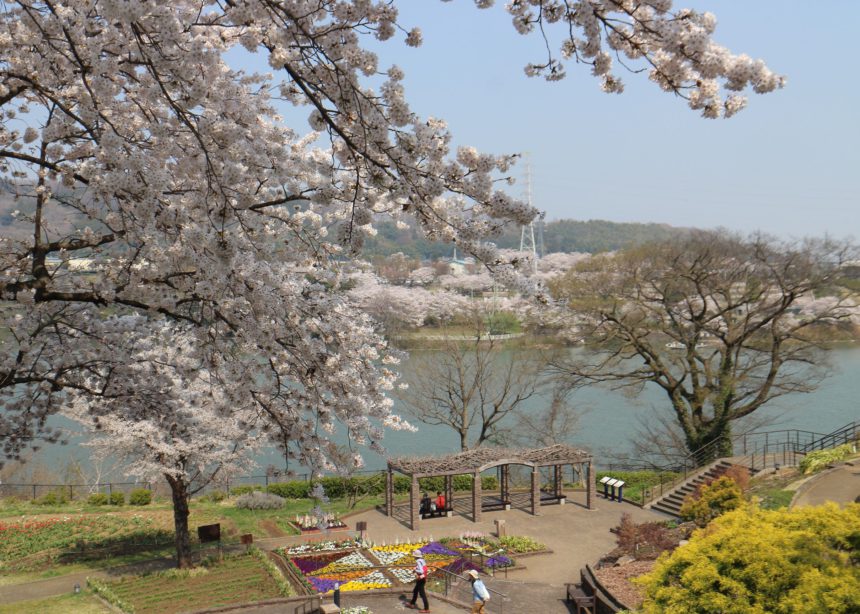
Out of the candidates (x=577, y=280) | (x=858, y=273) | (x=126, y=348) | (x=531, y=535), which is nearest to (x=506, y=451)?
(x=531, y=535)

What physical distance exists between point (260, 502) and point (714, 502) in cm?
1530

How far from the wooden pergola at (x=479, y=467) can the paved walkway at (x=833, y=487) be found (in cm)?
676

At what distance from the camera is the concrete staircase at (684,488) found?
78.0 feet

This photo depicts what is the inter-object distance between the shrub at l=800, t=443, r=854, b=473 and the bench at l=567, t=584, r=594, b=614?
32.0 ft

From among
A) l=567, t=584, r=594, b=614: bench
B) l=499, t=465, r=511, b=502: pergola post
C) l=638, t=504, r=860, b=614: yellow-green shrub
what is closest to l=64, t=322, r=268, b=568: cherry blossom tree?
l=638, t=504, r=860, b=614: yellow-green shrub

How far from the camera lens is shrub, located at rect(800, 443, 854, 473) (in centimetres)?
2184

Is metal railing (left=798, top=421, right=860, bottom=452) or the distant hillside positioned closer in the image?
metal railing (left=798, top=421, right=860, bottom=452)

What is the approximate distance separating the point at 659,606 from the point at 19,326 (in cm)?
731

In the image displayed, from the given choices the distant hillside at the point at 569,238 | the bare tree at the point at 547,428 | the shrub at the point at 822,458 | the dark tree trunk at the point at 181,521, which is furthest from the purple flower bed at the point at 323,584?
the distant hillside at the point at 569,238

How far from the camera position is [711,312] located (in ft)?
95.8

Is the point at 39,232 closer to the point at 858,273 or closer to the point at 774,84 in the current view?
the point at 774,84

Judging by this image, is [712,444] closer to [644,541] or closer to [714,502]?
[714,502]

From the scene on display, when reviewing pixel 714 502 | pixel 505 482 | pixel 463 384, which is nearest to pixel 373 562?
pixel 505 482

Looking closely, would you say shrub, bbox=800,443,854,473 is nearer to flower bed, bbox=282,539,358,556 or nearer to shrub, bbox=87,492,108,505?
flower bed, bbox=282,539,358,556
